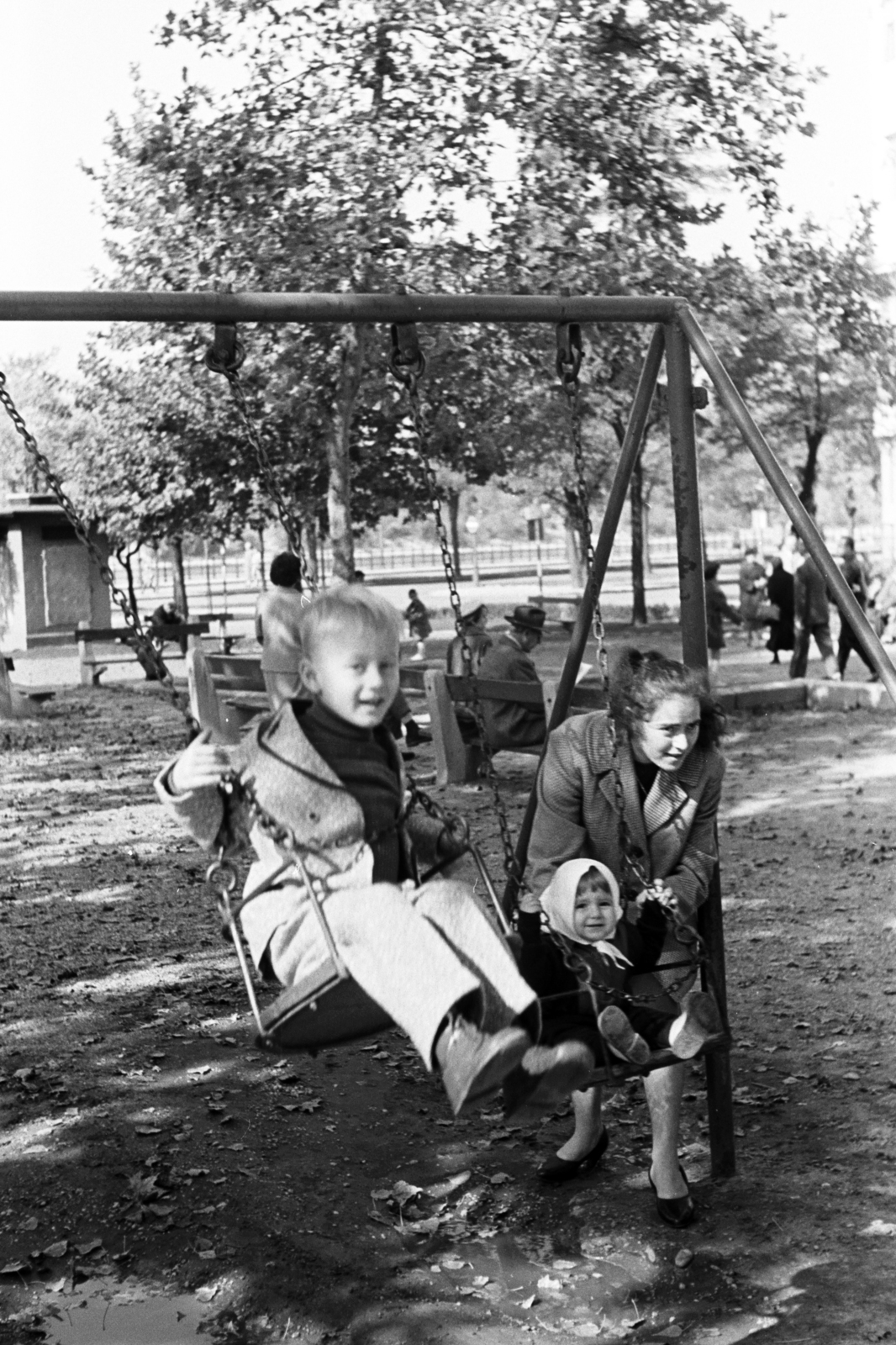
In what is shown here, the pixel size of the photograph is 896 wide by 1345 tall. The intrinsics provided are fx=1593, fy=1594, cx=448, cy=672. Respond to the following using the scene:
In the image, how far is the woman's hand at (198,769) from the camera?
3289mm

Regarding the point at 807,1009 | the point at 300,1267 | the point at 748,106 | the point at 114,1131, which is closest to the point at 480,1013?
the point at 300,1267

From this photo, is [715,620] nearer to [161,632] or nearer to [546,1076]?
[161,632]

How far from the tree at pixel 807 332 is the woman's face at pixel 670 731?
39.5ft

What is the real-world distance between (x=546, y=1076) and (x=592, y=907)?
592 millimetres

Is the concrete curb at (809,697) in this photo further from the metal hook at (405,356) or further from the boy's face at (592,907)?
the boy's face at (592,907)

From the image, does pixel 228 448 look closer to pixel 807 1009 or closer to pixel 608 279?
pixel 608 279

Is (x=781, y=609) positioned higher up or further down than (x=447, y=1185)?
higher up

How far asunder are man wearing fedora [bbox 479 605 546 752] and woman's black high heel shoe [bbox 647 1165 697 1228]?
5330 millimetres

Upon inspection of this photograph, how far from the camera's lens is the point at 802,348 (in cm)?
1967

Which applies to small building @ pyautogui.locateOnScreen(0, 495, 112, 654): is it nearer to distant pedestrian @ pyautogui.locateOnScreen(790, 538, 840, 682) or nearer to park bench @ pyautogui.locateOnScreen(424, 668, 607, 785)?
distant pedestrian @ pyautogui.locateOnScreen(790, 538, 840, 682)

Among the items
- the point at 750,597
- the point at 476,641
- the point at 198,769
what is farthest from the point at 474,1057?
the point at 750,597

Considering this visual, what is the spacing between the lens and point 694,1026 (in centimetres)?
388

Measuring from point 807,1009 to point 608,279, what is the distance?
8971 mm

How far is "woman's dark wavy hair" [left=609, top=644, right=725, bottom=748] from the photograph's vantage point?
13.4 feet
